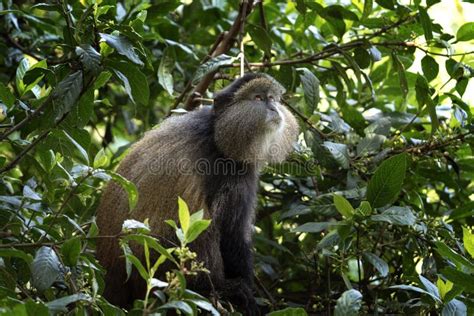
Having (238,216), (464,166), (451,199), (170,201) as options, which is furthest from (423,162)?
(170,201)

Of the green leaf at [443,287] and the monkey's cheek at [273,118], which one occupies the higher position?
the monkey's cheek at [273,118]

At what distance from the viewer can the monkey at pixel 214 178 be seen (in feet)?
16.4

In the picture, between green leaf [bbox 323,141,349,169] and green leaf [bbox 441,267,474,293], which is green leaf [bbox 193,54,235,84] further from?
green leaf [bbox 441,267,474,293]

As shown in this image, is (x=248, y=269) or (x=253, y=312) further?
(x=248, y=269)

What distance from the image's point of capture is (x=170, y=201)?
5.11m

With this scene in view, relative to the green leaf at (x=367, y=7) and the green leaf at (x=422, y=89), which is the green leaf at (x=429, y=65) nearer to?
the green leaf at (x=422, y=89)

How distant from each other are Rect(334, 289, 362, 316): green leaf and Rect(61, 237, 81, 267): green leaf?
1324mm

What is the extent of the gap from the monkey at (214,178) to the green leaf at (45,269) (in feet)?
5.06

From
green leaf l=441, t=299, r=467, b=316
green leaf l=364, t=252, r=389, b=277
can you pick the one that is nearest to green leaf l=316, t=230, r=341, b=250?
green leaf l=364, t=252, r=389, b=277

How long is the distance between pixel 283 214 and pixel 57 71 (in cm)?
214

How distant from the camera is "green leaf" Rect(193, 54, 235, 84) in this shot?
5.14 metres

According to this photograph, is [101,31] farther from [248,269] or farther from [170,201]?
[248,269]

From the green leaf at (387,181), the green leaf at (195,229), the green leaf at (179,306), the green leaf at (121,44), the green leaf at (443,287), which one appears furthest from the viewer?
the green leaf at (387,181)

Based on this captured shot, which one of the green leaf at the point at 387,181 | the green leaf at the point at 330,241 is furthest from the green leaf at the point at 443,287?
the green leaf at the point at 330,241
